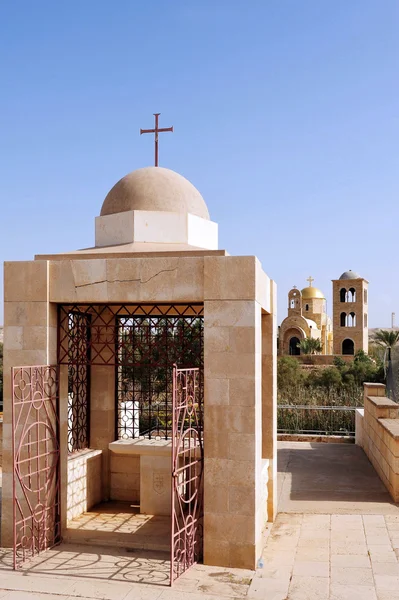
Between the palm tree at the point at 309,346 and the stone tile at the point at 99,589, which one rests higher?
the palm tree at the point at 309,346

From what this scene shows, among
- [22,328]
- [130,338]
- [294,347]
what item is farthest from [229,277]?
[294,347]

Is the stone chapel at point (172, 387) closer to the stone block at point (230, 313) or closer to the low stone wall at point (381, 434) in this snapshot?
the stone block at point (230, 313)

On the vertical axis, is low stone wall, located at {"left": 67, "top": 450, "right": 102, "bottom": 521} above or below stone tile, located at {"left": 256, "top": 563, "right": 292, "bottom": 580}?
above

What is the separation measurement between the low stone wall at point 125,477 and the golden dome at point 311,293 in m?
52.5

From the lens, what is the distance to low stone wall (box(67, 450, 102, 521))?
8.02 metres

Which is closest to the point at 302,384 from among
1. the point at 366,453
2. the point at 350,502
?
the point at 366,453

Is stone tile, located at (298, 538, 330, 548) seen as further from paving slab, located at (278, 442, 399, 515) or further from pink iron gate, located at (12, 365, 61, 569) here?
pink iron gate, located at (12, 365, 61, 569)

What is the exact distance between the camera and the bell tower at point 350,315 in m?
53.6

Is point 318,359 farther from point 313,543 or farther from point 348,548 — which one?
point 348,548

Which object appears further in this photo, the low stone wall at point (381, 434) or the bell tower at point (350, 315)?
the bell tower at point (350, 315)

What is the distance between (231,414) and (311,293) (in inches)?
2173

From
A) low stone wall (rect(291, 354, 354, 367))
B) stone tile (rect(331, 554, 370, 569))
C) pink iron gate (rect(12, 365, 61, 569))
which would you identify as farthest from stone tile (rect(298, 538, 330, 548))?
low stone wall (rect(291, 354, 354, 367))

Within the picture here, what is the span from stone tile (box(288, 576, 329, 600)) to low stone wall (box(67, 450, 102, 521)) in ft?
10.6

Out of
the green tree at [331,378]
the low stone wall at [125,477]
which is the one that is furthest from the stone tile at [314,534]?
the green tree at [331,378]
